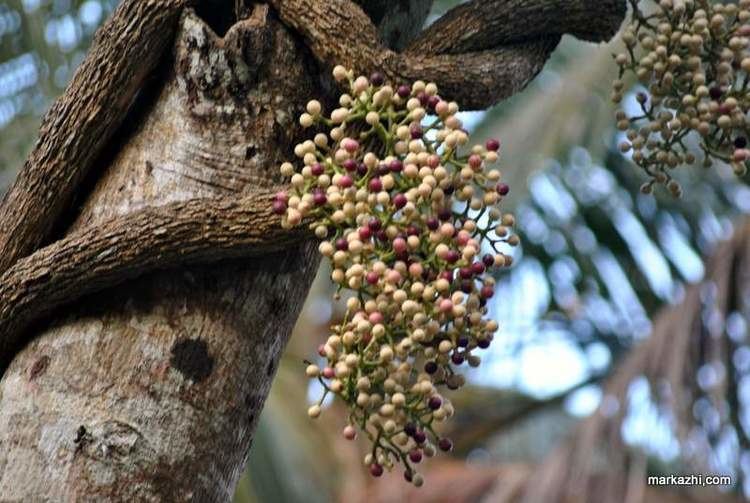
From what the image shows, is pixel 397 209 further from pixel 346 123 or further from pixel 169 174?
pixel 169 174

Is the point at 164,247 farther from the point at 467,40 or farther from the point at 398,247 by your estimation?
the point at 467,40

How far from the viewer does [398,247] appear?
1.09m

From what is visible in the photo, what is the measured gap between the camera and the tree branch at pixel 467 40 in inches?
47.3

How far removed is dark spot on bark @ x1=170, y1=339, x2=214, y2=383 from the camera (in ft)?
3.71

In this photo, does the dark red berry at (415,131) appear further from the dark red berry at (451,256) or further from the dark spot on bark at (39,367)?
the dark spot on bark at (39,367)

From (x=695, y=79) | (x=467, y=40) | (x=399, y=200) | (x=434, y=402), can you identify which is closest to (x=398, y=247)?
(x=399, y=200)

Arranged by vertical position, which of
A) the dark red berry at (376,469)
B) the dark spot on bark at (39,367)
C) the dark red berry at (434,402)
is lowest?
the dark red berry at (376,469)

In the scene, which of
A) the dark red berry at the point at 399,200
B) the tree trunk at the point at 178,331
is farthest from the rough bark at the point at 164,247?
the dark red berry at the point at 399,200

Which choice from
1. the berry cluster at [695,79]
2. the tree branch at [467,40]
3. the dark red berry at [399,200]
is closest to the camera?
the dark red berry at [399,200]

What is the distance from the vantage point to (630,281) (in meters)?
4.08

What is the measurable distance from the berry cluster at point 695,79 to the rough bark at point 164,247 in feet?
0.56

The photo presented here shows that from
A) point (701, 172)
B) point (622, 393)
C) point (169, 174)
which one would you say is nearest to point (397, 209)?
point (169, 174)

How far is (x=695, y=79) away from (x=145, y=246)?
574 mm

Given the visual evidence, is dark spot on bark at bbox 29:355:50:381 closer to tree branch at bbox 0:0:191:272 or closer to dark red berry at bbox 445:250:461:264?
tree branch at bbox 0:0:191:272
